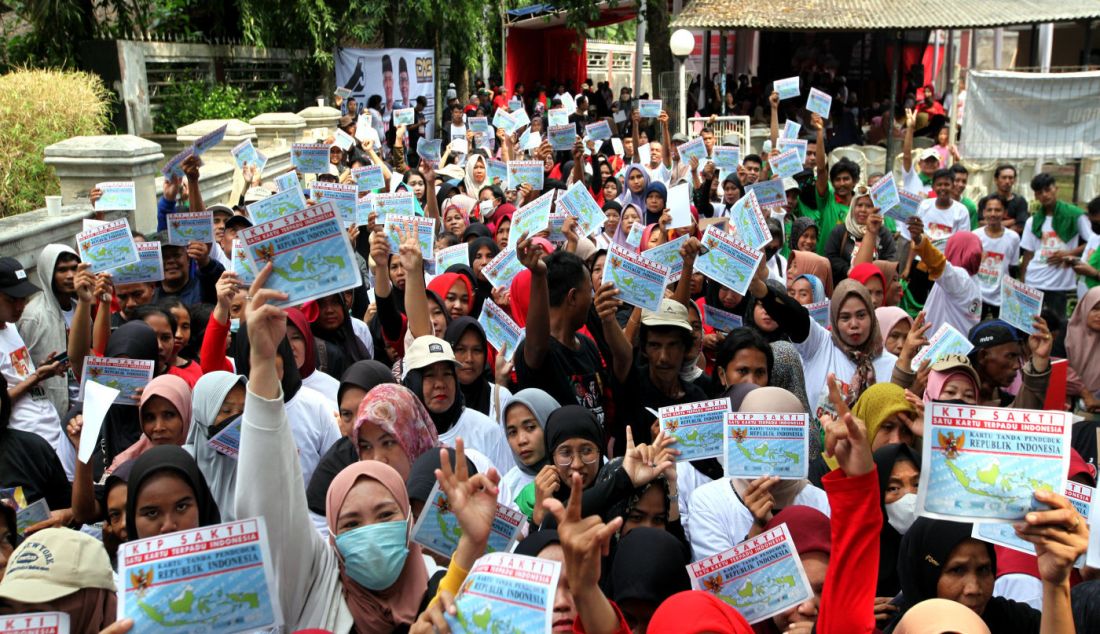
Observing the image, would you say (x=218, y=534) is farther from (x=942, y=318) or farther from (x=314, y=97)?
(x=314, y=97)

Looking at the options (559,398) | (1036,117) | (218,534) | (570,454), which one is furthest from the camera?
(1036,117)

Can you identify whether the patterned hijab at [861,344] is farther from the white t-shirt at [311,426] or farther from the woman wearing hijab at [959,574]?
the white t-shirt at [311,426]

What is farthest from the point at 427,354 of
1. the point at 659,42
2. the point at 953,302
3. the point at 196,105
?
the point at 659,42

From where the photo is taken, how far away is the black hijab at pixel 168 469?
3.20 metres

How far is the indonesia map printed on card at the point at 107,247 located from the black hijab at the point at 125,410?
2.80ft

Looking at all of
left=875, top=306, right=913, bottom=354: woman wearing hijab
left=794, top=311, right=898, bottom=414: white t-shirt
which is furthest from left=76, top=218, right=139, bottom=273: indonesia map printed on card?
left=875, top=306, right=913, bottom=354: woman wearing hijab

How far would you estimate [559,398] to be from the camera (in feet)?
15.9

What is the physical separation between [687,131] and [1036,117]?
6.78 metres

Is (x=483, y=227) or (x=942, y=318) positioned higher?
(x=483, y=227)

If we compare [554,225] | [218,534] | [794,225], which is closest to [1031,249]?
[794,225]

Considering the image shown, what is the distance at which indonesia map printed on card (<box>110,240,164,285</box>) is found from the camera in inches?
233

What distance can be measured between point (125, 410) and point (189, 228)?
2.06 m

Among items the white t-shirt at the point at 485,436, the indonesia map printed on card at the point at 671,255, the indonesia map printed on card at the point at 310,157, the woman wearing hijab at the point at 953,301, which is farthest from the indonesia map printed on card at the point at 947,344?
the indonesia map printed on card at the point at 310,157

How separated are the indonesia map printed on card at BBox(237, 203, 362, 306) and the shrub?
7.04m
